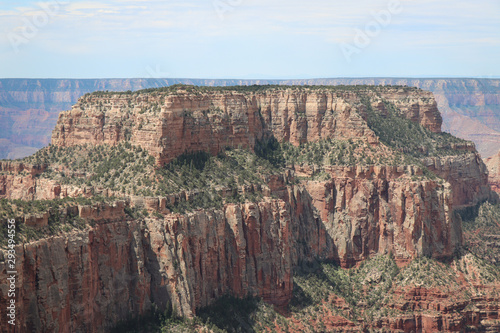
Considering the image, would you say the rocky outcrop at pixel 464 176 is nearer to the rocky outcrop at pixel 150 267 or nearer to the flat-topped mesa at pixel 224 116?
the flat-topped mesa at pixel 224 116

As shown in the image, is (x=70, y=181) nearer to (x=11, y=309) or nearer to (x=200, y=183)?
(x=200, y=183)

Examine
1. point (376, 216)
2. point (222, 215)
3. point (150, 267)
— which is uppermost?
point (222, 215)

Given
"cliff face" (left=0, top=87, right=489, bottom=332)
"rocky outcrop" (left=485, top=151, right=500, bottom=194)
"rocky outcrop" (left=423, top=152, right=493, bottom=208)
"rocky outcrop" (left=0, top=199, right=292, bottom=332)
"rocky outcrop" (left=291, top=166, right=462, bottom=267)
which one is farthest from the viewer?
"rocky outcrop" (left=485, top=151, right=500, bottom=194)

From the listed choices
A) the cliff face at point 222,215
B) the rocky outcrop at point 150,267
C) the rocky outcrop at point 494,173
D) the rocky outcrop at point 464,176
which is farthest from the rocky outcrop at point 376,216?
the rocky outcrop at point 494,173

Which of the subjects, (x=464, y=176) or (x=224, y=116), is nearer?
(x=224, y=116)

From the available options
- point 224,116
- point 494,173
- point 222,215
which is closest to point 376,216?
point 224,116

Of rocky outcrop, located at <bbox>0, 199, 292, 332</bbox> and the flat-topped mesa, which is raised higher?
the flat-topped mesa

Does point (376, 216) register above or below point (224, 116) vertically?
below

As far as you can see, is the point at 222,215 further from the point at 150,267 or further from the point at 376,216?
the point at 376,216

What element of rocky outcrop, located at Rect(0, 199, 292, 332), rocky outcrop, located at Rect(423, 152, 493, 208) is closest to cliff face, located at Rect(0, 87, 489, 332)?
rocky outcrop, located at Rect(0, 199, 292, 332)

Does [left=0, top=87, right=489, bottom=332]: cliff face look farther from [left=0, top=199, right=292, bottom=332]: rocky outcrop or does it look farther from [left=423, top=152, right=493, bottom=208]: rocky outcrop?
[left=423, top=152, right=493, bottom=208]: rocky outcrop

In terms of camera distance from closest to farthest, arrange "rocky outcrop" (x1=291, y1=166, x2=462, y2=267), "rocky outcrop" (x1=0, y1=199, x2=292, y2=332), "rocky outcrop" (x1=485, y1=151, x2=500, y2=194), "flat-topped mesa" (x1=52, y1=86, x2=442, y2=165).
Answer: "rocky outcrop" (x1=0, y1=199, x2=292, y2=332) → "flat-topped mesa" (x1=52, y1=86, x2=442, y2=165) → "rocky outcrop" (x1=291, y1=166, x2=462, y2=267) → "rocky outcrop" (x1=485, y1=151, x2=500, y2=194)
